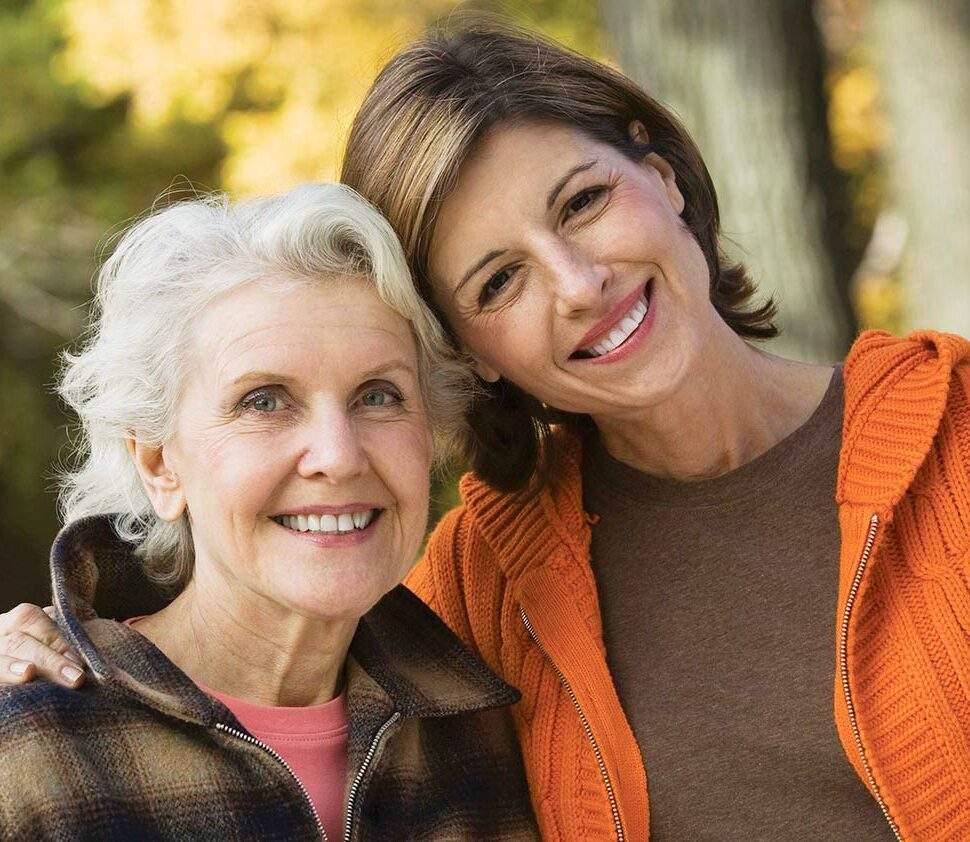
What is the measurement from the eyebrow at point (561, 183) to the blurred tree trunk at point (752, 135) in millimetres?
2203

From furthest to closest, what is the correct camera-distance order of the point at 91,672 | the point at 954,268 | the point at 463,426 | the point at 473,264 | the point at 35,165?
the point at 35,165, the point at 954,268, the point at 463,426, the point at 473,264, the point at 91,672

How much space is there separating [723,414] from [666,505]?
0.21 meters

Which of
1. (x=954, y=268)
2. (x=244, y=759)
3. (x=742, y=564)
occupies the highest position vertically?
(x=742, y=564)

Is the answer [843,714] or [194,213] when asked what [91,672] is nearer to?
[194,213]

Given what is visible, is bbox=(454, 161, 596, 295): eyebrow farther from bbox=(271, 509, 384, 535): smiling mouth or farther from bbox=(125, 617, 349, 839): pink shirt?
bbox=(125, 617, 349, 839): pink shirt

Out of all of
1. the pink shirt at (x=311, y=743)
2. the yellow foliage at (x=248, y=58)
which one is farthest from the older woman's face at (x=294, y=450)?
the yellow foliage at (x=248, y=58)

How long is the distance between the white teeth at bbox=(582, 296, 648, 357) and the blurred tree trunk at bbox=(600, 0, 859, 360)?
86.5 inches

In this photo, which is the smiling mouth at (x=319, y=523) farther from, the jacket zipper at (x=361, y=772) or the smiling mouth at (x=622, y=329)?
the smiling mouth at (x=622, y=329)

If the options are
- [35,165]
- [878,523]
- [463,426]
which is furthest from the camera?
[35,165]

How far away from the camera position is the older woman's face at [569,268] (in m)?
2.72

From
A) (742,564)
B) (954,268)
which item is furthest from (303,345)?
(954,268)

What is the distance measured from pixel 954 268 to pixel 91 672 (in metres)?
5.59

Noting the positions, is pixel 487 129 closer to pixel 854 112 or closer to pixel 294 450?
pixel 294 450

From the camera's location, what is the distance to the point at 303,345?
2.46 metres
